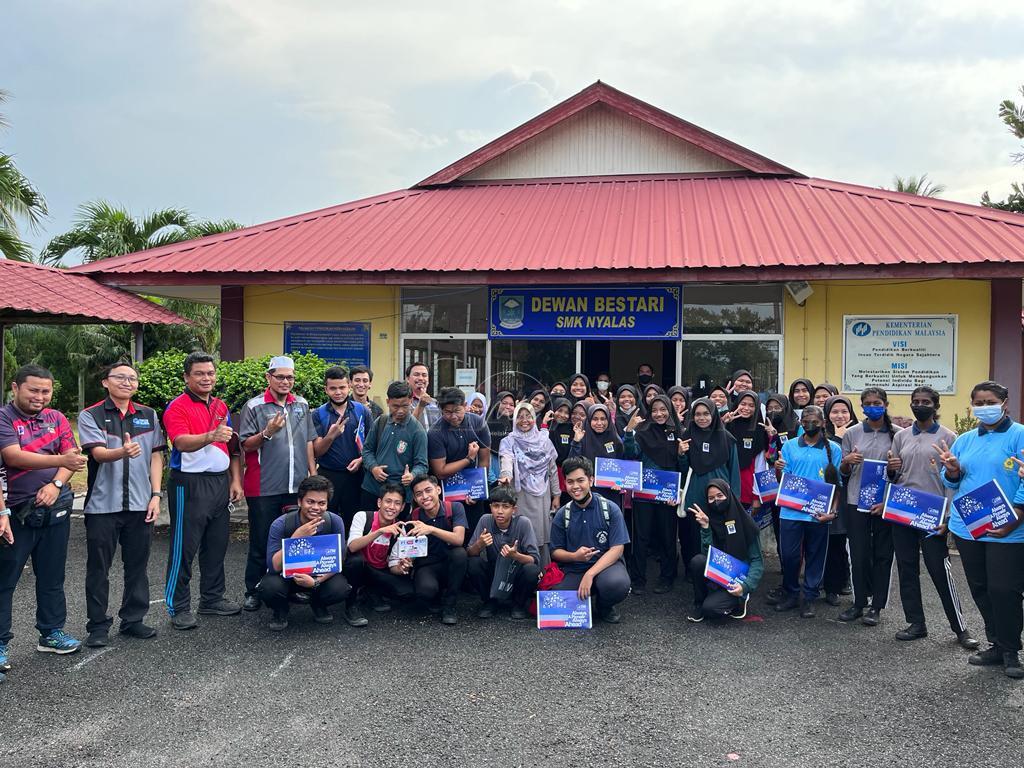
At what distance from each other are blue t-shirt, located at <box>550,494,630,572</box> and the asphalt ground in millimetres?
579

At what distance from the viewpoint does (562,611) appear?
204 inches

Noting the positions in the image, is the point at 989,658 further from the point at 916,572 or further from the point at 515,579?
the point at 515,579

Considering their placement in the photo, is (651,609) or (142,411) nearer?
(142,411)

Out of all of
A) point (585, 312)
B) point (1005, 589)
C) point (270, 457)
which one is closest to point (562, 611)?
point (270, 457)

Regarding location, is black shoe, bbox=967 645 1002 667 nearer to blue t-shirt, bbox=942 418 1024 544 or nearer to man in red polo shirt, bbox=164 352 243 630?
blue t-shirt, bbox=942 418 1024 544

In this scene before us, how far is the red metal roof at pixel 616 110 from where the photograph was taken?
1184cm

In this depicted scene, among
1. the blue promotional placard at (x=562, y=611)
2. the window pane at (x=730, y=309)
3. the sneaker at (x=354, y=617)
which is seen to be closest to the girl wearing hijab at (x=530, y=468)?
the blue promotional placard at (x=562, y=611)

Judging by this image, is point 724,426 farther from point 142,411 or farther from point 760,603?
point 142,411

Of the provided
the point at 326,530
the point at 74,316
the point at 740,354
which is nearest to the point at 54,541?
the point at 326,530

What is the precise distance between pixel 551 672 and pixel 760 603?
2189 millimetres

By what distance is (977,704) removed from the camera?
156 inches

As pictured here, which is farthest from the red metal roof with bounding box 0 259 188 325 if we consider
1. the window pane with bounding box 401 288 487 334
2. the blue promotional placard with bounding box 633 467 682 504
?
the blue promotional placard with bounding box 633 467 682 504

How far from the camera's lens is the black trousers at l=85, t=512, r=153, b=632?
15.6 ft

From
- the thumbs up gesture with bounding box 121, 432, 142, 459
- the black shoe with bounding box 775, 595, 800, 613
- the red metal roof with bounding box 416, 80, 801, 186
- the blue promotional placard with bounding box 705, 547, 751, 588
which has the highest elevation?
the red metal roof with bounding box 416, 80, 801, 186
